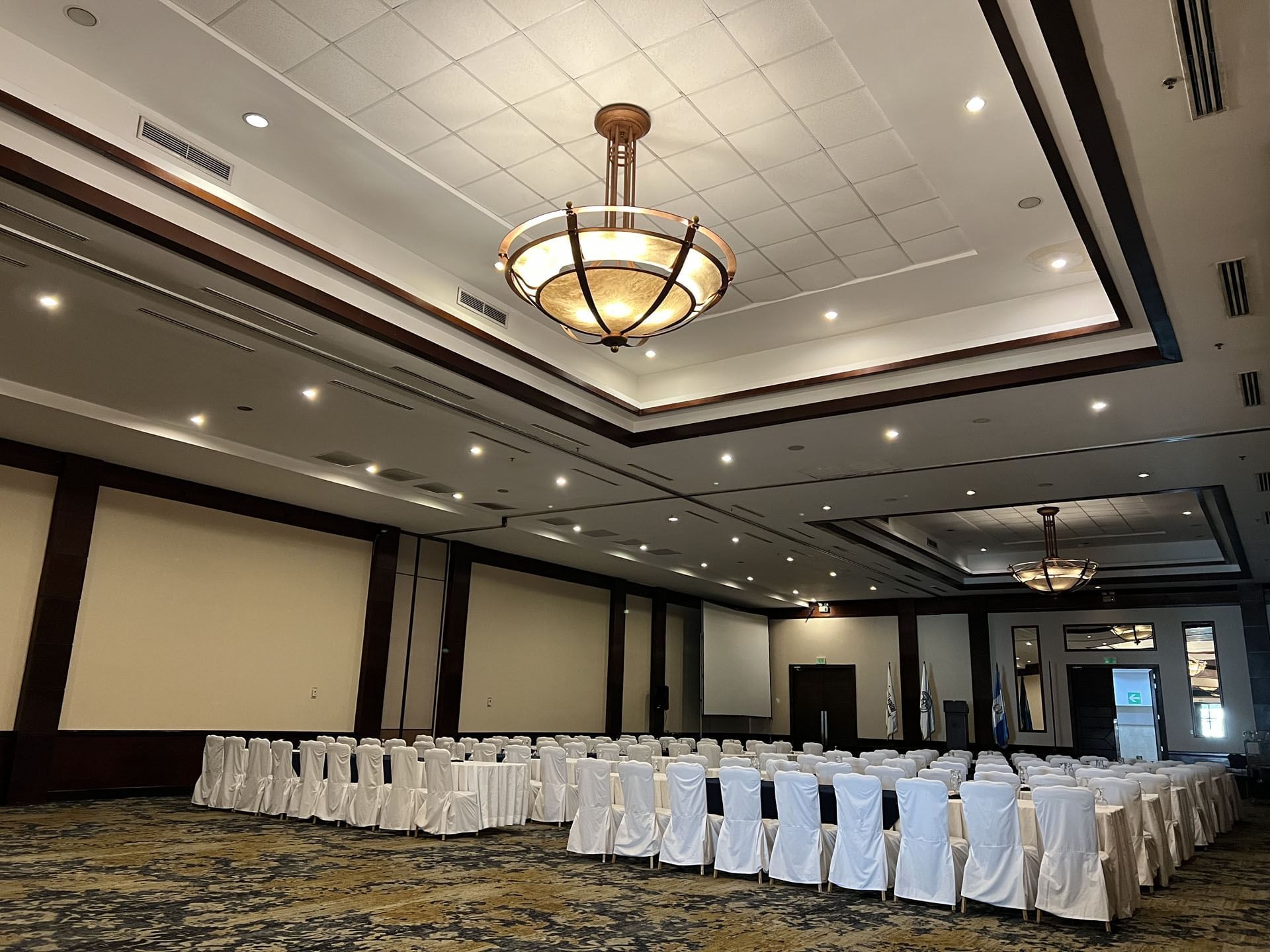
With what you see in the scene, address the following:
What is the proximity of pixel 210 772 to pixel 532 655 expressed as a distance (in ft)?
26.1

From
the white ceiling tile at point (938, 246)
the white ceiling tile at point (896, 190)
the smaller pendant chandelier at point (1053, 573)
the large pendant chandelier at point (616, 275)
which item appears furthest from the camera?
the smaller pendant chandelier at point (1053, 573)

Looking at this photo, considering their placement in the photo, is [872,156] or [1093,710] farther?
[1093,710]

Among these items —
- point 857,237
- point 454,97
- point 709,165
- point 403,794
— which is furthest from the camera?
point 403,794

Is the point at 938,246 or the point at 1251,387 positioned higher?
the point at 938,246

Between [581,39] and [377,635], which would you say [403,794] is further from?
[581,39]

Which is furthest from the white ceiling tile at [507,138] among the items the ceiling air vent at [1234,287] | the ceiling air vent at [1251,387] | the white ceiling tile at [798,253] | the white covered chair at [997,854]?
the ceiling air vent at [1251,387]

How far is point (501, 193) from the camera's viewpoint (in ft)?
24.3

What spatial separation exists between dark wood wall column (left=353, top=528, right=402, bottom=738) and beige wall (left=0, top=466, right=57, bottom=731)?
524 cm

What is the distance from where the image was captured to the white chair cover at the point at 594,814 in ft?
28.0

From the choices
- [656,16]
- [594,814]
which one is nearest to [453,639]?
[594,814]

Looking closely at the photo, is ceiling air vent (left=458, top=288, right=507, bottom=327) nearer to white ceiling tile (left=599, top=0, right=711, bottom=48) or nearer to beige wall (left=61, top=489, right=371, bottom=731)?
white ceiling tile (left=599, top=0, right=711, bottom=48)

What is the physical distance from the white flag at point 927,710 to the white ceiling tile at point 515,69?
20070 mm

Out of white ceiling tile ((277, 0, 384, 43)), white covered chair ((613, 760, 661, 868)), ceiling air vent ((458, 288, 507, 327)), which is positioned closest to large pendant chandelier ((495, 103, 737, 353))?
white ceiling tile ((277, 0, 384, 43))

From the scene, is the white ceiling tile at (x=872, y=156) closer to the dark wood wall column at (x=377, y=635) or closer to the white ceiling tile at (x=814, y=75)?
the white ceiling tile at (x=814, y=75)
